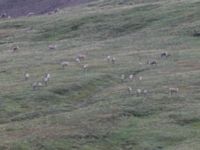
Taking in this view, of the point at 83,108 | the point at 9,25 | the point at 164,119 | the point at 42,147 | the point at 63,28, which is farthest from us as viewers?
the point at 9,25

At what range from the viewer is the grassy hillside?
44.4 m

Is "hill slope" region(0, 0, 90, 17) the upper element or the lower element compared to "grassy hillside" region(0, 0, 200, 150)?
upper

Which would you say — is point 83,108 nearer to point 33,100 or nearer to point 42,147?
point 33,100

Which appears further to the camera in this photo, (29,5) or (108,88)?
(29,5)

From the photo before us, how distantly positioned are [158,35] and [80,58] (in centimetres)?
1835

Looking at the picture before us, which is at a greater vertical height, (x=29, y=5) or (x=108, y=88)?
(x=29, y=5)

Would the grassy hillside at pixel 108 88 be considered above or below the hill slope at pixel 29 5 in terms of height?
below

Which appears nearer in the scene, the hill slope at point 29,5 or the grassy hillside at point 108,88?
the grassy hillside at point 108,88

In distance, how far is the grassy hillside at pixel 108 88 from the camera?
4438 cm

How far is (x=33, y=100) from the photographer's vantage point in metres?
55.1

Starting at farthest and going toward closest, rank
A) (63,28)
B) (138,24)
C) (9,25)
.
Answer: (9,25)
(63,28)
(138,24)

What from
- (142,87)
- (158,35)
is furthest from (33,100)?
(158,35)

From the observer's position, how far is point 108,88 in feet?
196

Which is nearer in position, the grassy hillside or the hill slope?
the grassy hillside
